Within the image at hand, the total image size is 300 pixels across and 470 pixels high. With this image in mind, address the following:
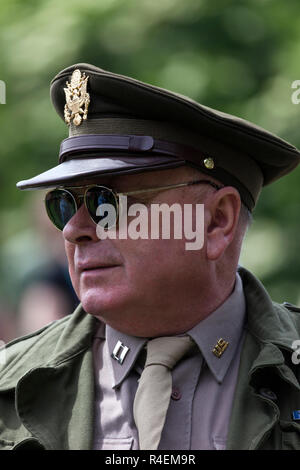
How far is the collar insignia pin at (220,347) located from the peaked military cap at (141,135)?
51 cm

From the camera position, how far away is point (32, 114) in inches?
267

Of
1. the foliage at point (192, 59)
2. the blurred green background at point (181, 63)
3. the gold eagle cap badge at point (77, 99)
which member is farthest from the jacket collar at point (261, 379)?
the blurred green background at point (181, 63)

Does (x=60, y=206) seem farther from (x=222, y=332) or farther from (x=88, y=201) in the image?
(x=222, y=332)

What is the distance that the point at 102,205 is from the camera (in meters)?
3.22

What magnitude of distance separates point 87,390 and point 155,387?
0.79 ft

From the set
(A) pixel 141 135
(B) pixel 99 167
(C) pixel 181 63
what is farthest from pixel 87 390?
(C) pixel 181 63

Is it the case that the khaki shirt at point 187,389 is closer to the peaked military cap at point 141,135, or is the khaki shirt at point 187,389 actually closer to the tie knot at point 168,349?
the tie knot at point 168,349

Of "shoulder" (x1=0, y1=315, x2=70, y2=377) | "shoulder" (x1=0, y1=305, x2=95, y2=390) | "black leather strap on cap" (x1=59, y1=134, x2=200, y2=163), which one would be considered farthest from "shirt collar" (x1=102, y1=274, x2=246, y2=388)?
"black leather strap on cap" (x1=59, y1=134, x2=200, y2=163)

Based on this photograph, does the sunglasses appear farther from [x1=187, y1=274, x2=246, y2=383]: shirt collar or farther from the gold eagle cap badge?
[x1=187, y1=274, x2=246, y2=383]: shirt collar

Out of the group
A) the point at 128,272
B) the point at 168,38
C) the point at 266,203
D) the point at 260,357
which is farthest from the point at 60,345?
the point at 168,38

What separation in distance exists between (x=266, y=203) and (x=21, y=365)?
8.49 ft

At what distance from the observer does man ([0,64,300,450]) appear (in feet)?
10.4
